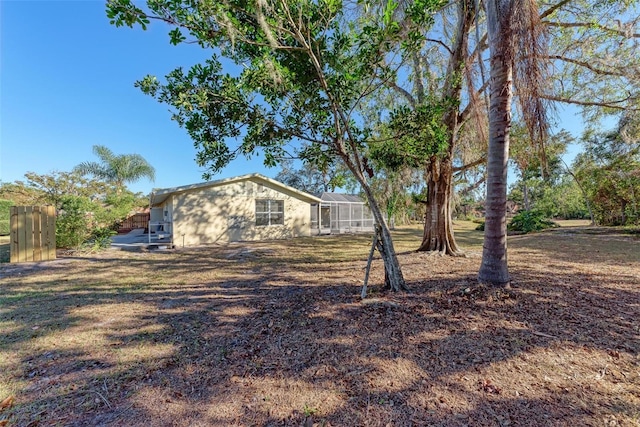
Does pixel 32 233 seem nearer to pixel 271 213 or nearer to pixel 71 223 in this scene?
pixel 71 223

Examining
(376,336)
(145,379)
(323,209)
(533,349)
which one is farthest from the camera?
(323,209)

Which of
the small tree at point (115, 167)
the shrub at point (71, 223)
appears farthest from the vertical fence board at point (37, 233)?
the small tree at point (115, 167)

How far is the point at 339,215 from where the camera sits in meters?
19.3

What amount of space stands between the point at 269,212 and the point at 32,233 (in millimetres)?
8898

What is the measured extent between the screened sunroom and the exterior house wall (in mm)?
3234

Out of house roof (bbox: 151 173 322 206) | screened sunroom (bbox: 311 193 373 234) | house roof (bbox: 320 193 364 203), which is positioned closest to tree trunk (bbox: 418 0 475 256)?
house roof (bbox: 151 173 322 206)

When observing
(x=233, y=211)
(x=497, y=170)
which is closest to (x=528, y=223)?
(x=497, y=170)

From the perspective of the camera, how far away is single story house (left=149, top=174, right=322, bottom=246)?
1194cm

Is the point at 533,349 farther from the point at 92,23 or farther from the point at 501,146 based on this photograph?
the point at 92,23

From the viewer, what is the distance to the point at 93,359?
2.55 m

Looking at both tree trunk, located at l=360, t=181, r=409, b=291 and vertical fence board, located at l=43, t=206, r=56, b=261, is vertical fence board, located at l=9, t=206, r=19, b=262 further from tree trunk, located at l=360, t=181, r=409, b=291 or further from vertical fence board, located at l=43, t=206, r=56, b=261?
tree trunk, located at l=360, t=181, r=409, b=291

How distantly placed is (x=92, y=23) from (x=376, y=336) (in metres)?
8.78

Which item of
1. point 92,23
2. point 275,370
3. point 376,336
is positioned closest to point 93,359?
point 275,370

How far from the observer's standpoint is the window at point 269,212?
47.0 feet
